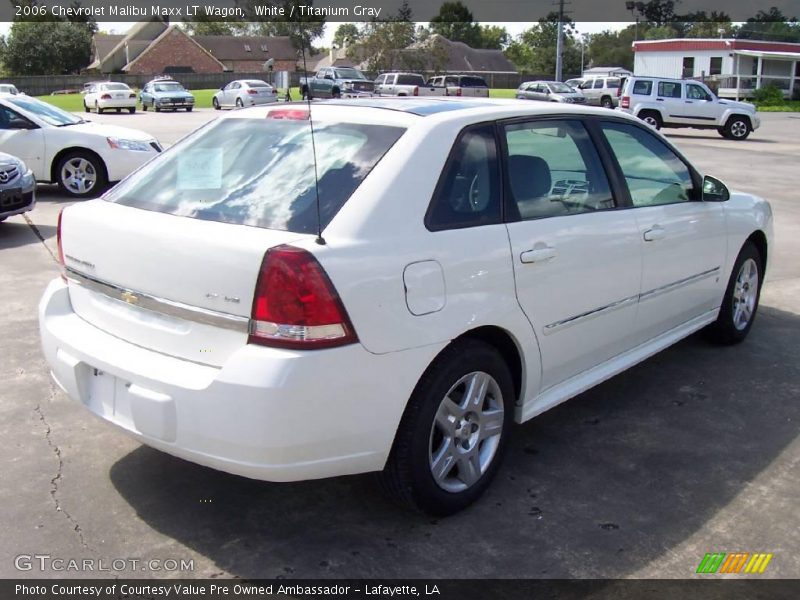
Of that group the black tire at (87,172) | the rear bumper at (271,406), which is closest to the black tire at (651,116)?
the black tire at (87,172)

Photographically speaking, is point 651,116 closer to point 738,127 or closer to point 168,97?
point 738,127

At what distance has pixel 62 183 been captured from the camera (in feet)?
39.4

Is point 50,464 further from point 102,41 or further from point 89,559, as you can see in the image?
point 102,41

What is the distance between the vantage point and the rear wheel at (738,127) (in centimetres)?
2523

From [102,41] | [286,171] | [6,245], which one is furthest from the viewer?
[102,41]

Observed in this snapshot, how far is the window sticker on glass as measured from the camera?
136 inches

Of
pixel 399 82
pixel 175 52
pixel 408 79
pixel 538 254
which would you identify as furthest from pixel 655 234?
pixel 175 52

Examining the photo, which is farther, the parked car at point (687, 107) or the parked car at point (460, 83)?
the parked car at point (460, 83)

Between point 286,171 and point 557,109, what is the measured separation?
1539 mm

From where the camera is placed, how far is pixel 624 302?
163 inches

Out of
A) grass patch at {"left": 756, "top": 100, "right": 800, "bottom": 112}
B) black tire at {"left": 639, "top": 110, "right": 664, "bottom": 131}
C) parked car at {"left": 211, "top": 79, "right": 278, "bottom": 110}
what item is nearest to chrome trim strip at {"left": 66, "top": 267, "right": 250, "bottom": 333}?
black tire at {"left": 639, "top": 110, "right": 664, "bottom": 131}

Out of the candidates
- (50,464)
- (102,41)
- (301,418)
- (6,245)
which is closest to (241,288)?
(301,418)

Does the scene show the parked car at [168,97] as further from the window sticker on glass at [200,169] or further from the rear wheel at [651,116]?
the window sticker on glass at [200,169]

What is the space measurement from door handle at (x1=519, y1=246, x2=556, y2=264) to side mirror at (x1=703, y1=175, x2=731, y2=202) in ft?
5.62
